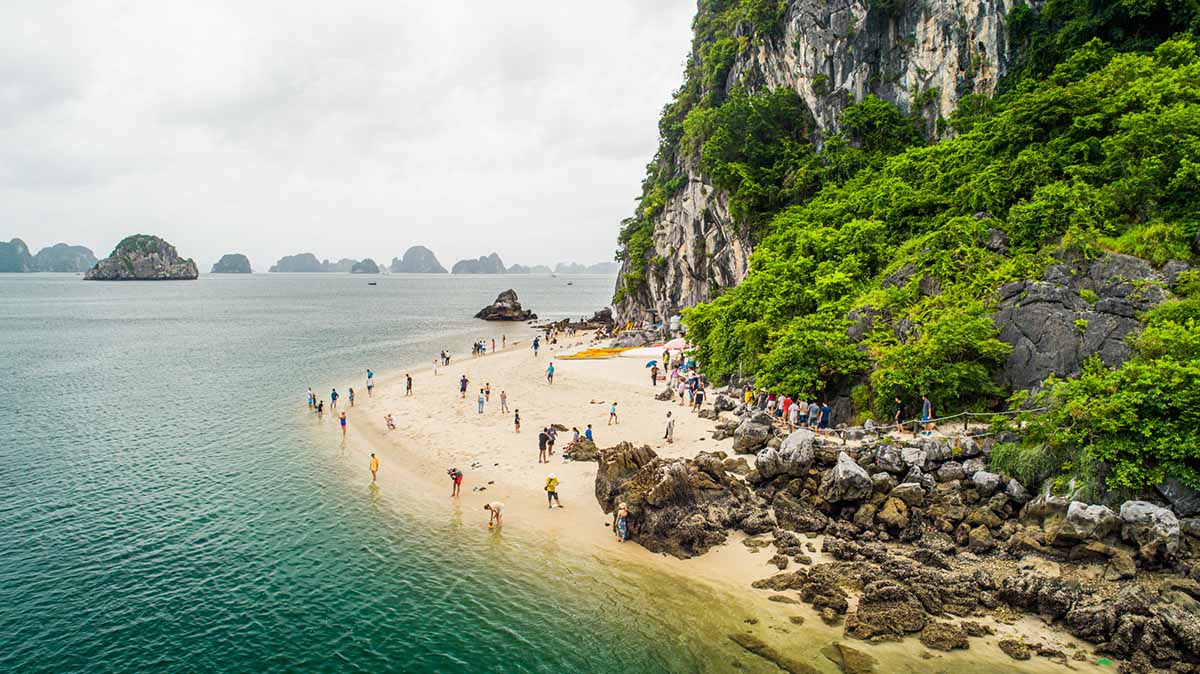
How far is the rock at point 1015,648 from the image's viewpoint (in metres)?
11.9

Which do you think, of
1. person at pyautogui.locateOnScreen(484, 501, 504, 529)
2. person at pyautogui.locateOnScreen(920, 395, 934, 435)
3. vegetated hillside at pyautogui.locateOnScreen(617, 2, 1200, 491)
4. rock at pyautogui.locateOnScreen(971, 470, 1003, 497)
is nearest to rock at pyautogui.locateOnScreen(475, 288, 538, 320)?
vegetated hillside at pyautogui.locateOnScreen(617, 2, 1200, 491)

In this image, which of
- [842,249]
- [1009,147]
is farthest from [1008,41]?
[842,249]

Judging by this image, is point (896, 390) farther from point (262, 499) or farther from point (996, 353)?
point (262, 499)

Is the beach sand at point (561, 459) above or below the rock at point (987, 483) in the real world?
below

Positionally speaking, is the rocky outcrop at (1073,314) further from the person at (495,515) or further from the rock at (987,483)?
the person at (495,515)

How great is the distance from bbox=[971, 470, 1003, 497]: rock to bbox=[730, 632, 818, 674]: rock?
28.1 feet

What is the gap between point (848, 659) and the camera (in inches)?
474

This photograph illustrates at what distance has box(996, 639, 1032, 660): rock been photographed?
11.9m

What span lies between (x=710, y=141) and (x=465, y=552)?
3855cm

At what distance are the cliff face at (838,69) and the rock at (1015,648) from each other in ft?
114

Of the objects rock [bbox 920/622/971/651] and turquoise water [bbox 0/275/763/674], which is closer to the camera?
rock [bbox 920/622/971/651]

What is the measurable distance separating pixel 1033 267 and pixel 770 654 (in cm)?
Result: 1826

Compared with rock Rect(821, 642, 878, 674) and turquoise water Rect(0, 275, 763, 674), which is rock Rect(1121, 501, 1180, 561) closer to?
rock Rect(821, 642, 878, 674)

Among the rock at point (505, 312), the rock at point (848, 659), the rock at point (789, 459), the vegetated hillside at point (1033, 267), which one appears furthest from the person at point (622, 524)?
the rock at point (505, 312)
